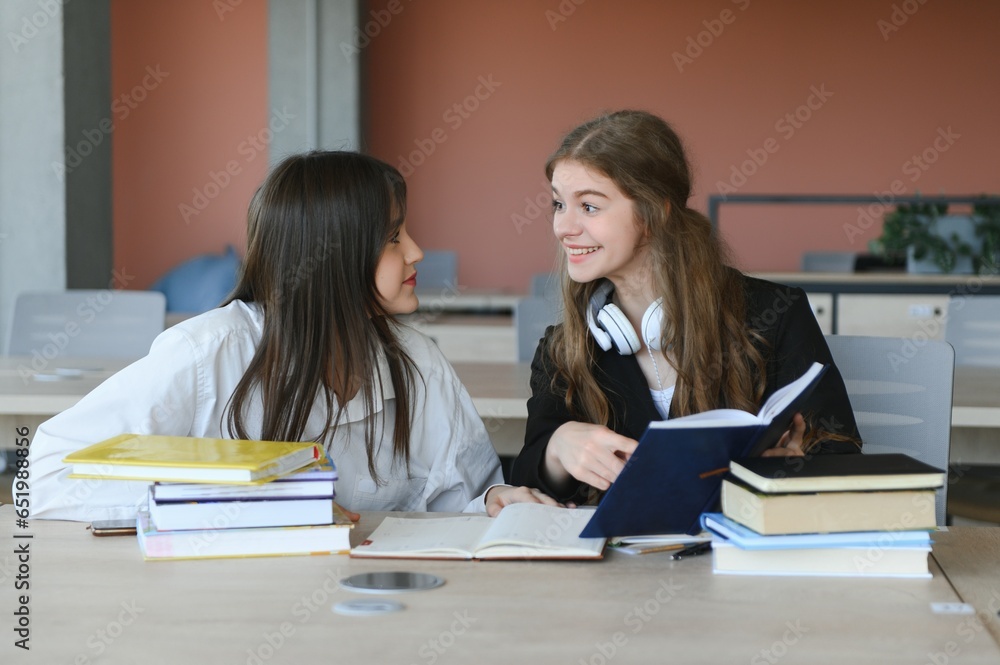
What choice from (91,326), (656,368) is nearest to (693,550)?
(656,368)

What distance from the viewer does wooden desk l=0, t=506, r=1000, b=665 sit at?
0.91 m

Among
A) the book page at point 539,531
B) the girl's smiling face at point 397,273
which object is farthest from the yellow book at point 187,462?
the girl's smiling face at point 397,273

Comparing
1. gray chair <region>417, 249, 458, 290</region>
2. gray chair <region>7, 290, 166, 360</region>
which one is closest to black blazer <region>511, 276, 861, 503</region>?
gray chair <region>7, 290, 166, 360</region>

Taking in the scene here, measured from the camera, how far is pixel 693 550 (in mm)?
1188

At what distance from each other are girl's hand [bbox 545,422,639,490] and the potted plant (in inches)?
128

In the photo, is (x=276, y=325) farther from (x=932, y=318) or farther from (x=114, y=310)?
(x=932, y=318)

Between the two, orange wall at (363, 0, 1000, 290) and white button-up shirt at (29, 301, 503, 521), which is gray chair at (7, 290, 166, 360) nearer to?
white button-up shirt at (29, 301, 503, 521)

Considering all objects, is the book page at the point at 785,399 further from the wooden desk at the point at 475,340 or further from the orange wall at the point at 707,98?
the orange wall at the point at 707,98

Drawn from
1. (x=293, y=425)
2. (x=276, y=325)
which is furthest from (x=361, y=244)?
(x=293, y=425)

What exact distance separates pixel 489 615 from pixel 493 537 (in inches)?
7.6

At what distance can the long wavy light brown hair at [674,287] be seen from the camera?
1.68 meters

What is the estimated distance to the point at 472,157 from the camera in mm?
6898

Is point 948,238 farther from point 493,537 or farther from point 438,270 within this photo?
point 493,537

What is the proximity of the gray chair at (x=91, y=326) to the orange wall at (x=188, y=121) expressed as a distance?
3.72 meters
